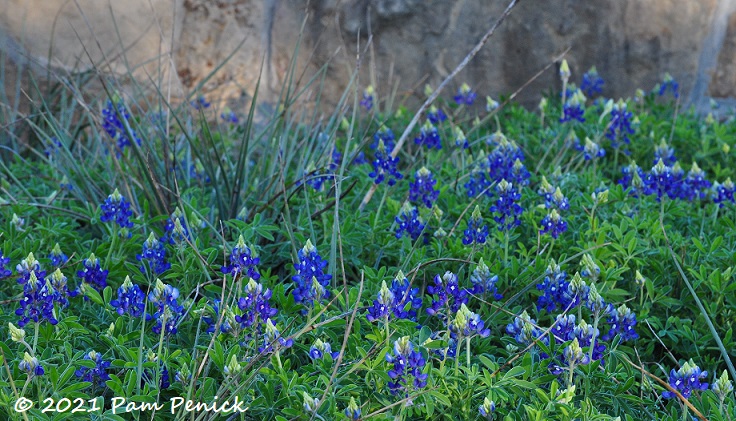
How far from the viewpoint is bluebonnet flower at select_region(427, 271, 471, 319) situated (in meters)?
2.45

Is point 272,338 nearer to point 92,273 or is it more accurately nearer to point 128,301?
point 128,301

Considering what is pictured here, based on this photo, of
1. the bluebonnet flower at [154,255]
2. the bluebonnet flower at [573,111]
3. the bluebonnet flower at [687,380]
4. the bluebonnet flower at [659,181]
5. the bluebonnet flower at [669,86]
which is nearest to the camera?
the bluebonnet flower at [687,380]

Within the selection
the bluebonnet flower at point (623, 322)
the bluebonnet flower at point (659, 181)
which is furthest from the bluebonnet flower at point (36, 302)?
the bluebonnet flower at point (659, 181)

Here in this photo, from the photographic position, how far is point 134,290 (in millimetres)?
2494

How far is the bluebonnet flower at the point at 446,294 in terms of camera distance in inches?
96.3

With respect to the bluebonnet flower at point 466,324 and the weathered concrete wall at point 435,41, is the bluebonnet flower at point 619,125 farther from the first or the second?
the bluebonnet flower at point 466,324

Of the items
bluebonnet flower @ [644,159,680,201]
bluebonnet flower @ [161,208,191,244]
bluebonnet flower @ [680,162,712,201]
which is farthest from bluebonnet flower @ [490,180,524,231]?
bluebonnet flower @ [161,208,191,244]

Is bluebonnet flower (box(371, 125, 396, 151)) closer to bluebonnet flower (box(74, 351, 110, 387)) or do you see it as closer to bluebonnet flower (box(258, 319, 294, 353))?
bluebonnet flower (box(258, 319, 294, 353))

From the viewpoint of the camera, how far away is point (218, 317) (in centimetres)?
243

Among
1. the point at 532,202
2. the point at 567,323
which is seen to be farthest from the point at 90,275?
the point at 532,202

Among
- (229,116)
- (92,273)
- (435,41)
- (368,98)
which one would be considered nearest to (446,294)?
(92,273)

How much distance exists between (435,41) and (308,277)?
2.57 meters

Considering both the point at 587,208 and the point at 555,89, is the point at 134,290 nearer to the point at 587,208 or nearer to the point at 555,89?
the point at 587,208

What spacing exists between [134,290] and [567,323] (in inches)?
47.2
